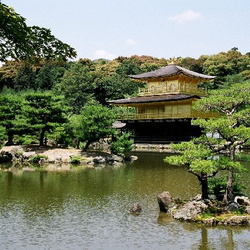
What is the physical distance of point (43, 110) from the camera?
2734cm

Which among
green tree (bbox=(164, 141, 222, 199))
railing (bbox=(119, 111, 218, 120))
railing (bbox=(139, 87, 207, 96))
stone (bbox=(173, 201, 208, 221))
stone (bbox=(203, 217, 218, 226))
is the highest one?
railing (bbox=(139, 87, 207, 96))

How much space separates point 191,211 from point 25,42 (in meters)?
7.27

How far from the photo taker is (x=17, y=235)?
377 inches

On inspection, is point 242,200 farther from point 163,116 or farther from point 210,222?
point 163,116

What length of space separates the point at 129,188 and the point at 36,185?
167 inches

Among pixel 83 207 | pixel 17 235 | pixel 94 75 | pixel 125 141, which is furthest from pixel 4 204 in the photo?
pixel 94 75

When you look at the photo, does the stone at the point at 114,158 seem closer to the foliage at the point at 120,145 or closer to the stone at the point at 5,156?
the foliage at the point at 120,145

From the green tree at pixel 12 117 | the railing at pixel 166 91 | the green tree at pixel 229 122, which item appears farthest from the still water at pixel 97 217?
the railing at pixel 166 91

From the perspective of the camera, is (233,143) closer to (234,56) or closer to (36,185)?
(36,185)

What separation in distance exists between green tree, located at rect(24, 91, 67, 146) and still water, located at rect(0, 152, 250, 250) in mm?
8625

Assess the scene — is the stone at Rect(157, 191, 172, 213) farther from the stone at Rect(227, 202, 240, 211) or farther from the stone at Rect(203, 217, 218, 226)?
the stone at Rect(227, 202, 240, 211)

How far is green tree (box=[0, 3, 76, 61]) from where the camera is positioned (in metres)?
5.45

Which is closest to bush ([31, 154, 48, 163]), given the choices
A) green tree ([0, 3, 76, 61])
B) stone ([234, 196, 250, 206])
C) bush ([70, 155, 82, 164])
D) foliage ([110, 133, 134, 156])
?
bush ([70, 155, 82, 164])

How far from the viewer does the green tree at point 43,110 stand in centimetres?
2750
